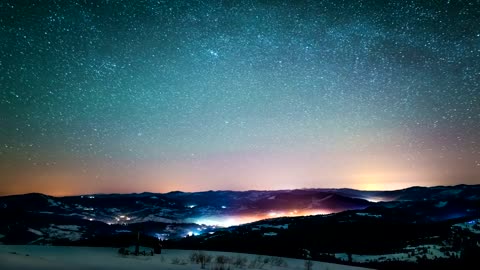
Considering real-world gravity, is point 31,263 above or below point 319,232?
above

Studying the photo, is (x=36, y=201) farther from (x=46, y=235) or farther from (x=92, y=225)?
(x=46, y=235)

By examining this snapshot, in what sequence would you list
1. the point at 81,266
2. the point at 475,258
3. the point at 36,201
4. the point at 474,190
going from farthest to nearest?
the point at 36,201, the point at 474,190, the point at 475,258, the point at 81,266

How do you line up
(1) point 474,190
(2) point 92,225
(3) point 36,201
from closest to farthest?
1. (2) point 92,225
2. (1) point 474,190
3. (3) point 36,201

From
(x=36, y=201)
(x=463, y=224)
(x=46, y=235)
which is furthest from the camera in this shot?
(x=36, y=201)

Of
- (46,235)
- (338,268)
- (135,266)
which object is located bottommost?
(46,235)

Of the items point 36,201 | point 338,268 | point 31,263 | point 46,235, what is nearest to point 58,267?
point 31,263

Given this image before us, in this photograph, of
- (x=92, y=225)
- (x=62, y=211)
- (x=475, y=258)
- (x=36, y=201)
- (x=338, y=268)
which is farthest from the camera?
(x=36, y=201)

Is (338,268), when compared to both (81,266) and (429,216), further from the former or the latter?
(429,216)

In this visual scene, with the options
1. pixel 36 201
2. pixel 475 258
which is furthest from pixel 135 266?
pixel 36 201

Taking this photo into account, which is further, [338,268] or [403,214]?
[403,214]

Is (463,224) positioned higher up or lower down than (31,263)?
lower down
